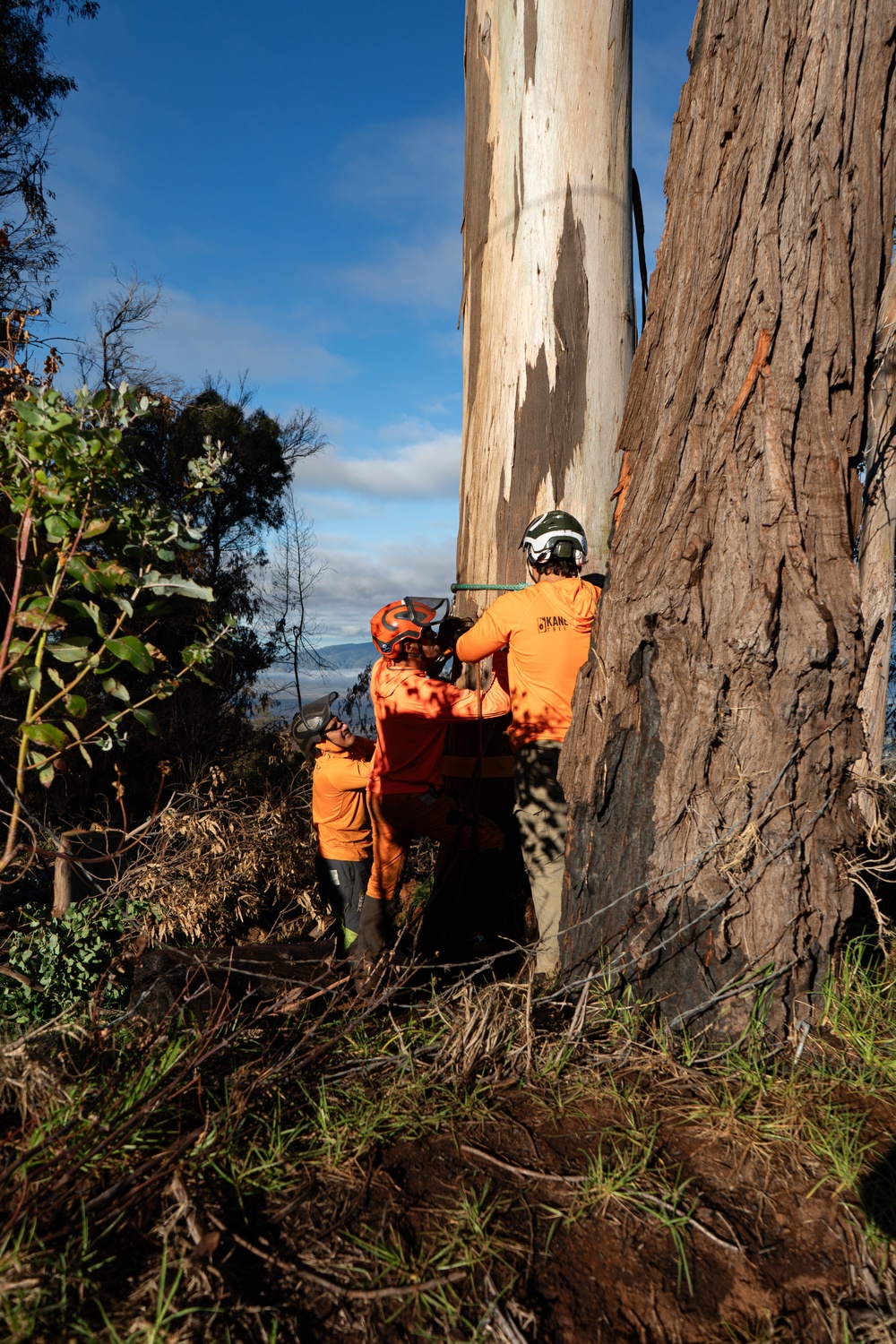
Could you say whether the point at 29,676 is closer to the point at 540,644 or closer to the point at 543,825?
the point at 540,644

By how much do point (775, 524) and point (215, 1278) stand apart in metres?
2.55

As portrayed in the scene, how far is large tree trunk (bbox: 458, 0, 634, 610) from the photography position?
13.5 feet

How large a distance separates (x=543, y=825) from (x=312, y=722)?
1525mm

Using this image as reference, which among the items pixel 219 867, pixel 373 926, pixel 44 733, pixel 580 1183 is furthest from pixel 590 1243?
pixel 219 867

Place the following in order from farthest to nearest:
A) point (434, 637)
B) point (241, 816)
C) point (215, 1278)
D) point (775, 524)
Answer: point (241, 816)
point (434, 637)
point (775, 524)
point (215, 1278)

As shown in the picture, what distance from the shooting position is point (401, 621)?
4.61 m

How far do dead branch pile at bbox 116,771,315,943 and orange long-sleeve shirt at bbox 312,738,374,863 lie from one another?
778 millimetres

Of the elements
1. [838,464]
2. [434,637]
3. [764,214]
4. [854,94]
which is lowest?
[434,637]

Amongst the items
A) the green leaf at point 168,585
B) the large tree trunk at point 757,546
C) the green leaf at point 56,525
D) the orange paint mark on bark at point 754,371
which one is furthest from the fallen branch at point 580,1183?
the orange paint mark on bark at point 754,371

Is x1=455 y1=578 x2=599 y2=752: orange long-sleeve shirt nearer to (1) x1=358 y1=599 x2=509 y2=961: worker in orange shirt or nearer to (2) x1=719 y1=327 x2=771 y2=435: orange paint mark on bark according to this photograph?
(1) x1=358 y1=599 x2=509 y2=961: worker in orange shirt

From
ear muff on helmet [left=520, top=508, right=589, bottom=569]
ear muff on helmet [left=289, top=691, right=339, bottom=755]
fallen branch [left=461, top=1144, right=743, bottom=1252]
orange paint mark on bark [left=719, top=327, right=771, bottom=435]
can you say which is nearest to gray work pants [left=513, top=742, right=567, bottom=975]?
ear muff on helmet [left=520, top=508, right=589, bottom=569]

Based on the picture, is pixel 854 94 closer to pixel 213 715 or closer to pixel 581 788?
pixel 581 788

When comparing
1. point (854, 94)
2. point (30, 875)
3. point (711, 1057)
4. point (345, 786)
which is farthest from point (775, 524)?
point (30, 875)

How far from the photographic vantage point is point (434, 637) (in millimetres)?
4719
